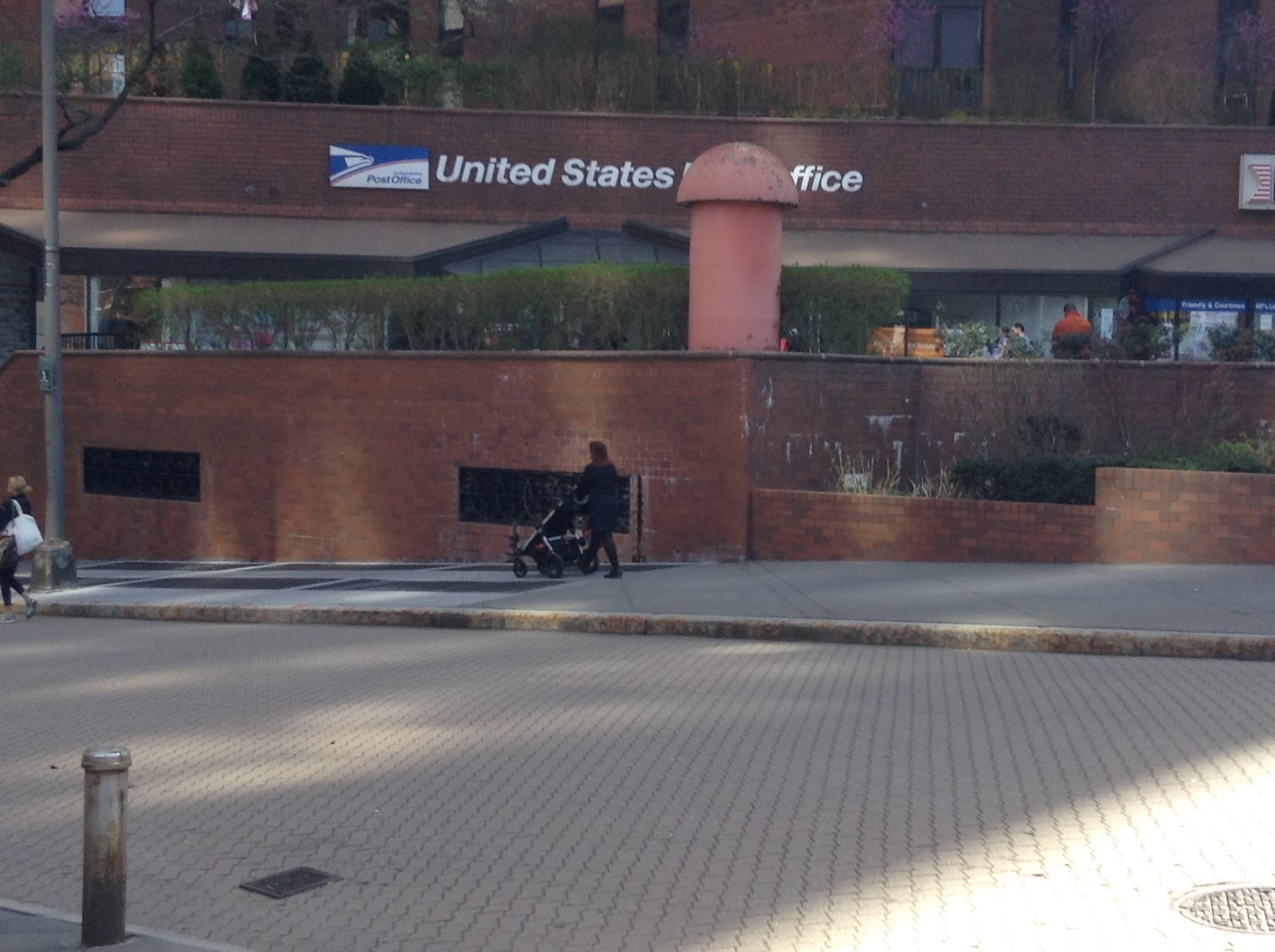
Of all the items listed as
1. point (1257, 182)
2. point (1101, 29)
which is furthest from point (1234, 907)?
point (1101, 29)

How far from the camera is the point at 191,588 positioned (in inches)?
702

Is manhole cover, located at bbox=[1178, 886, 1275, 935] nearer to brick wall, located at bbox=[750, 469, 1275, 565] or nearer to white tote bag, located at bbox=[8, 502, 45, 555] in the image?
brick wall, located at bbox=[750, 469, 1275, 565]

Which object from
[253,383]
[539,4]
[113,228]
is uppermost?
[539,4]

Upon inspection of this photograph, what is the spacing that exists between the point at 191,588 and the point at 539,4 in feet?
67.6

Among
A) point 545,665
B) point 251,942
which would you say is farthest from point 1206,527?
point 251,942

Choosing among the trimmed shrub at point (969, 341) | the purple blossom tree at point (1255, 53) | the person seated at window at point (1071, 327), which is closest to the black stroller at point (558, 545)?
the trimmed shrub at point (969, 341)

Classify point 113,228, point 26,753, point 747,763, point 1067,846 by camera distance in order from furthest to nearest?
1. point 113,228
2. point 26,753
3. point 747,763
4. point 1067,846

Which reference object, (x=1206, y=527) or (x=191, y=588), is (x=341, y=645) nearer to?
(x=191, y=588)

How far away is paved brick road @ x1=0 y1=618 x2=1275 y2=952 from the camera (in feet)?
19.4

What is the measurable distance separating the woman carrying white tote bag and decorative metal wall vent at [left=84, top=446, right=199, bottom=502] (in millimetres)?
5586

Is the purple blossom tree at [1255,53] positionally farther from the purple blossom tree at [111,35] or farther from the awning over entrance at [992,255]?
the purple blossom tree at [111,35]

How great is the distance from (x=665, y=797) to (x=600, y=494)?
29.9 feet

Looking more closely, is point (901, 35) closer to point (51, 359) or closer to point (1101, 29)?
point (1101, 29)

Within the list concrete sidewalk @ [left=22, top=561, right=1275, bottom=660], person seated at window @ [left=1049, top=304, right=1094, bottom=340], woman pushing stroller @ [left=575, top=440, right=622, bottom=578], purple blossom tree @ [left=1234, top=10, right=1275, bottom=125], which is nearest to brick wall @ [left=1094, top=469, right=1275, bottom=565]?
concrete sidewalk @ [left=22, top=561, right=1275, bottom=660]
